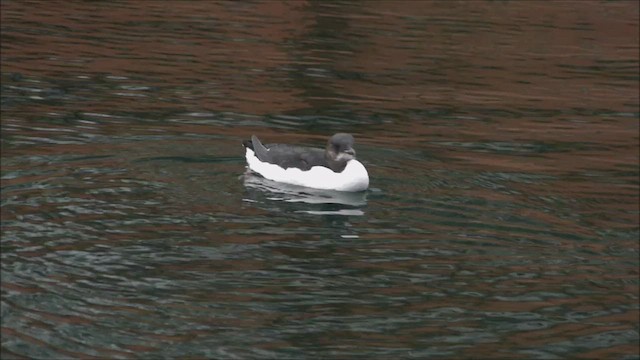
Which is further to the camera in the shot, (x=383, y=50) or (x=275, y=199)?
(x=383, y=50)

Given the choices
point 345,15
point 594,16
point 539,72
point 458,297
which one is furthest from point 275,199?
point 594,16

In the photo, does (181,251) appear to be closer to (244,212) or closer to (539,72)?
(244,212)

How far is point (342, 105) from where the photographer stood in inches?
1091

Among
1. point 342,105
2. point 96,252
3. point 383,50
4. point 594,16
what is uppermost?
point 594,16

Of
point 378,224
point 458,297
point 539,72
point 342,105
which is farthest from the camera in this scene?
point 539,72

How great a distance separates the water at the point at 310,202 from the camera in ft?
46.6

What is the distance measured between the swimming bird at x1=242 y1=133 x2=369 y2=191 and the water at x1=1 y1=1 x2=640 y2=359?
22cm

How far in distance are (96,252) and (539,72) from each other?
1872 cm

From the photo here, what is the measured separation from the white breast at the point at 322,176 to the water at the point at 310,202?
190 millimetres

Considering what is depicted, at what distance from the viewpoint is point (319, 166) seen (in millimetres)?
20000

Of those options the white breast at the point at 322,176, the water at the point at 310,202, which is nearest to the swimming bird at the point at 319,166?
the white breast at the point at 322,176

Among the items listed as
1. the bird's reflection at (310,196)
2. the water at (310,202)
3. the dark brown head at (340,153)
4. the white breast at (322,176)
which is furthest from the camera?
the dark brown head at (340,153)

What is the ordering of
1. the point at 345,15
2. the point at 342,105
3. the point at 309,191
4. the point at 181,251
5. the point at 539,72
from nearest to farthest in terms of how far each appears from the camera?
the point at 181,251, the point at 309,191, the point at 342,105, the point at 539,72, the point at 345,15

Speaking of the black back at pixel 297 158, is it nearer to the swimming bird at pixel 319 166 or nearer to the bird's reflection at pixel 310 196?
the swimming bird at pixel 319 166
